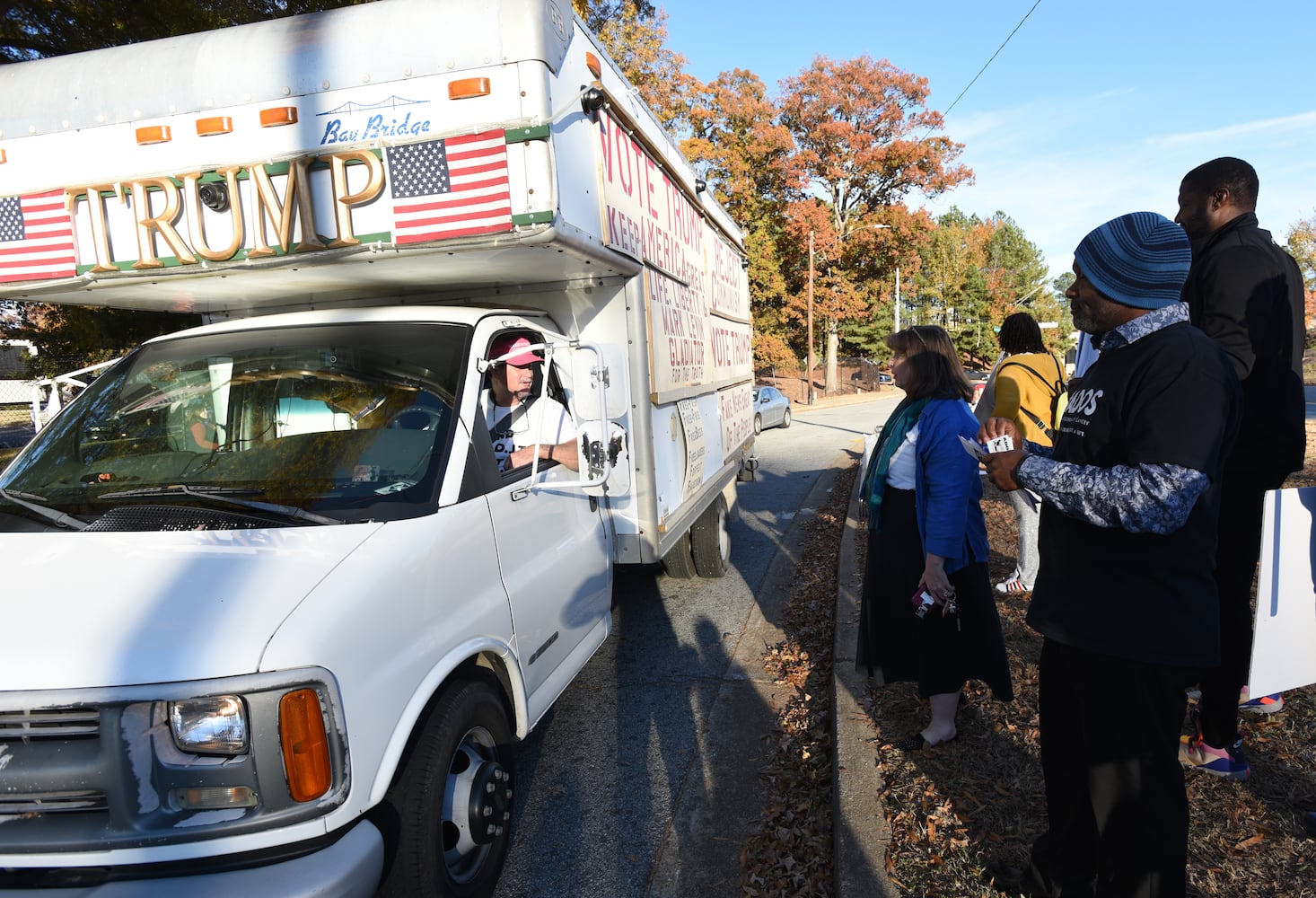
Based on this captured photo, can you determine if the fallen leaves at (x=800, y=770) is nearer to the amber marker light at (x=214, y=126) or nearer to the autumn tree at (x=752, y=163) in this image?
the amber marker light at (x=214, y=126)

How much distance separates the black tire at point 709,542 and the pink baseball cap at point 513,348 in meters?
3.15

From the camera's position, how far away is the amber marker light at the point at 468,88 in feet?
9.68

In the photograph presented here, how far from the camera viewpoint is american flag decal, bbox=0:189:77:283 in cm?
331

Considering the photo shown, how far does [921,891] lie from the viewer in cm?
244

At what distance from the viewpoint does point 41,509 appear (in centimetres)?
259

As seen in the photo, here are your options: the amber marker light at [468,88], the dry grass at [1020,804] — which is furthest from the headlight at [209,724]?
the amber marker light at [468,88]

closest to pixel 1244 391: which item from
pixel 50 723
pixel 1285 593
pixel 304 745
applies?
pixel 1285 593

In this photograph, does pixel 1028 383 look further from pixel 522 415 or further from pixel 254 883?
pixel 254 883

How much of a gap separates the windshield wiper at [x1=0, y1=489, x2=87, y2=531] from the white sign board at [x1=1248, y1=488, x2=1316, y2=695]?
3914 mm

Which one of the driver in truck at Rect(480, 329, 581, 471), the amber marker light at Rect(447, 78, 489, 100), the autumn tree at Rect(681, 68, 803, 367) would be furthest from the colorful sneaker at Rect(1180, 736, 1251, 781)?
the autumn tree at Rect(681, 68, 803, 367)

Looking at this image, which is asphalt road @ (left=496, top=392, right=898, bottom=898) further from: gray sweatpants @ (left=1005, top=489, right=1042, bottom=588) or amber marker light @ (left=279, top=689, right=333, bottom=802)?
gray sweatpants @ (left=1005, top=489, right=1042, bottom=588)

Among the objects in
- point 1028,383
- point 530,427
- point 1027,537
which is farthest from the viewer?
point 1027,537

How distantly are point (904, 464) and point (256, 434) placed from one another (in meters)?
2.68

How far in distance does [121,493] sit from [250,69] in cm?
181
